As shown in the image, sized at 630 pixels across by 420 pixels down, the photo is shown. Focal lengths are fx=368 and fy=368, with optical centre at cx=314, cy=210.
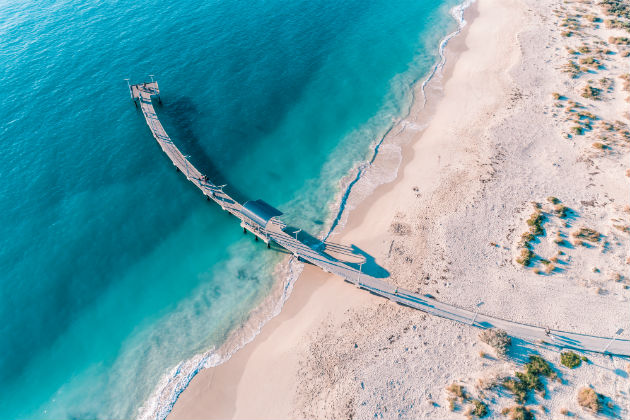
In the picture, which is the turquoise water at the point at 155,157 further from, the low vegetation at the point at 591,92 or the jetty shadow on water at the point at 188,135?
the low vegetation at the point at 591,92

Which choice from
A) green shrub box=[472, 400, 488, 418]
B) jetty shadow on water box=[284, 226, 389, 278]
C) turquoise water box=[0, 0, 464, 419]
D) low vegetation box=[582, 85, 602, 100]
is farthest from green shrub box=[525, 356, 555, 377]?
low vegetation box=[582, 85, 602, 100]

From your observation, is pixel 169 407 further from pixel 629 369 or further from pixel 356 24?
pixel 356 24

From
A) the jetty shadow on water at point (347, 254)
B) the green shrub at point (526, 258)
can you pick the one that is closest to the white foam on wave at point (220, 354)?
the jetty shadow on water at point (347, 254)

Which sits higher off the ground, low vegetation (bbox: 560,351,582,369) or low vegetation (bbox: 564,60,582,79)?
low vegetation (bbox: 564,60,582,79)

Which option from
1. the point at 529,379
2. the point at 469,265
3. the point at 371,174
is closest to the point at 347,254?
the point at 469,265

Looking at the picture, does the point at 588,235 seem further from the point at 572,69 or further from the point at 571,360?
the point at 572,69

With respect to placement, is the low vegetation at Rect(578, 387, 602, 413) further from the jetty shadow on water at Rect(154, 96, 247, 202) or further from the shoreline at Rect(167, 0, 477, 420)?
the jetty shadow on water at Rect(154, 96, 247, 202)
